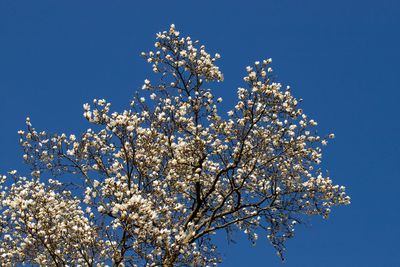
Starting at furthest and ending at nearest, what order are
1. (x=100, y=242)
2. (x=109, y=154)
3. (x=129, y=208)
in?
(x=109, y=154)
(x=100, y=242)
(x=129, y=208)

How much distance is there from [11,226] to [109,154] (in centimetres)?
410

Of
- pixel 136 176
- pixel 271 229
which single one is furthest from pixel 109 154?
pixel 271 229

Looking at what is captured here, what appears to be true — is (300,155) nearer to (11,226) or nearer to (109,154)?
Answer: (109,154)

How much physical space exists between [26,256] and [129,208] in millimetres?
6872

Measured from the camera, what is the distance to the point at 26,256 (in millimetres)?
19375

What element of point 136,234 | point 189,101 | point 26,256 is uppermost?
point 189,101

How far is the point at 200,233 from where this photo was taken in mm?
20094

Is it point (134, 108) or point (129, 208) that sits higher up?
point (134, 108)

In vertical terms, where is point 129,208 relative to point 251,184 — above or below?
below

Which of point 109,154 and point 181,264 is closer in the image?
point 181,264

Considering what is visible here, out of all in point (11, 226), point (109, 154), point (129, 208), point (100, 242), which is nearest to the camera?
point (129, 208)

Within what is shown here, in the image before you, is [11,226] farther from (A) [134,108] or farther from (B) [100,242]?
(A) [134,108]

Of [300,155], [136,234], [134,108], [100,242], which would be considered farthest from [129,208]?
[300,155]

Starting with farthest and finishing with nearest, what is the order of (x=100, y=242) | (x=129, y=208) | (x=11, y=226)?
(x=11, y=226) → (x=100, y=242) → (x=129, y=208)
